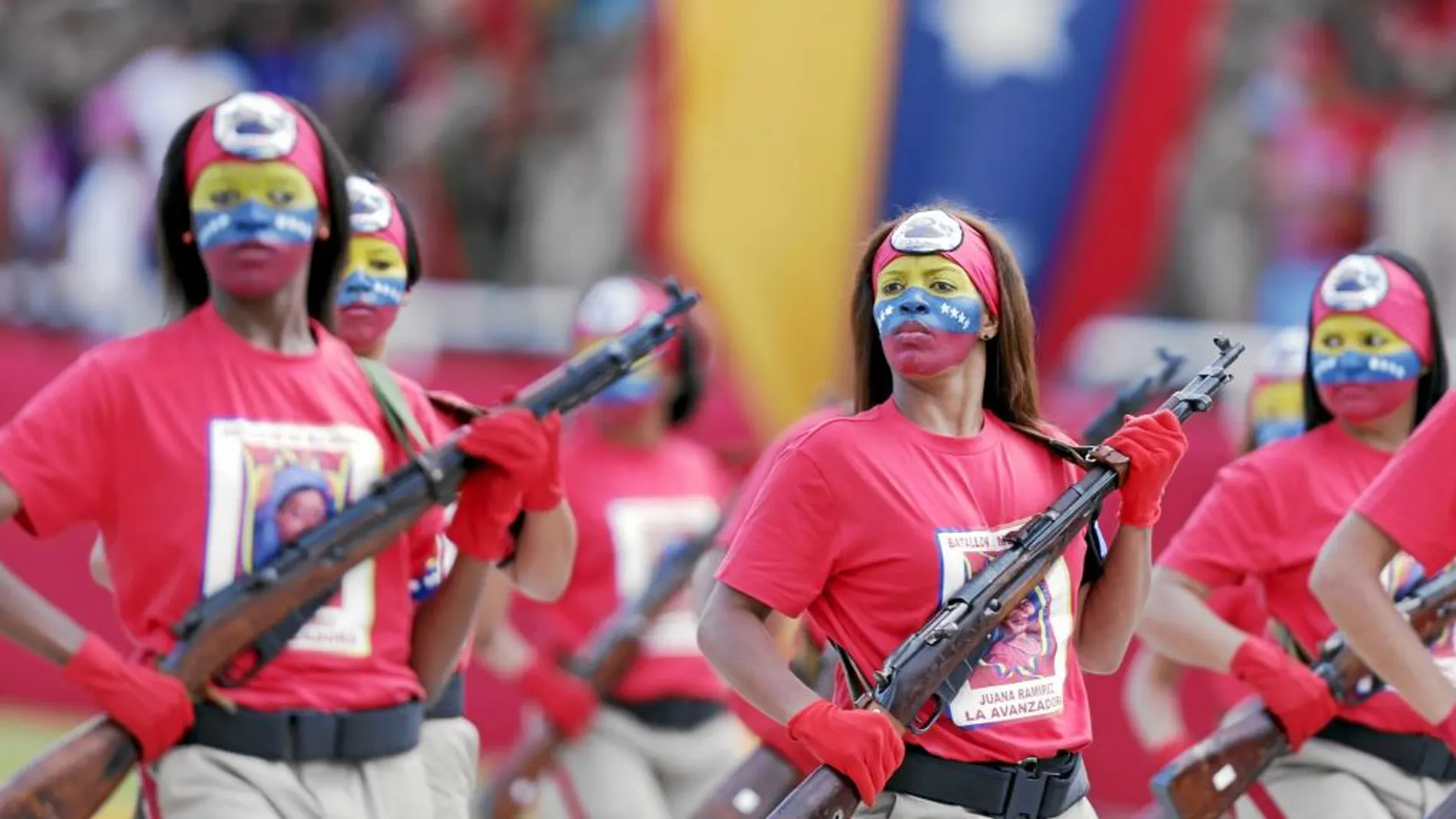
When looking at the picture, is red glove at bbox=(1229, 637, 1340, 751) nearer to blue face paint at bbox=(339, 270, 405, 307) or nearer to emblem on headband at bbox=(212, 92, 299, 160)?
blue face paint at bbox=(339, 270, 405, 307)

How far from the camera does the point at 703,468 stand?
1033 centimetres

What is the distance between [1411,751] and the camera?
7230mm

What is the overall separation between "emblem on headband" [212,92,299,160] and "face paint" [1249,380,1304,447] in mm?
3594

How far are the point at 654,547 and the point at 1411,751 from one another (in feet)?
11.1

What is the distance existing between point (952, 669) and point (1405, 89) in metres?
9.73

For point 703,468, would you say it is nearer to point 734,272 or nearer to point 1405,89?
point 734,272

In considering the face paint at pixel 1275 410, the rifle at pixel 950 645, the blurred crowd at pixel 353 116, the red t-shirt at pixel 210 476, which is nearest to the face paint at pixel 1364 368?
the face paint at pixel 1275 410

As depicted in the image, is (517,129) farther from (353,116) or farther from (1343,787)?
(1343,787)

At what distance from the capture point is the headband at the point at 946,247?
6.11 m

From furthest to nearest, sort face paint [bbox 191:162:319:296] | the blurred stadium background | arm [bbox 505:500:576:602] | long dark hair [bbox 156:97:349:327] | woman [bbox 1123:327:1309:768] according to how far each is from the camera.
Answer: the blurred stadium background
woman [bbox 1123:327:1309:768]
arm [bbox 505:500:576:602]
long dark hair [bbox 156:97:349:327]
face paint [bbox 191:162:319:296]

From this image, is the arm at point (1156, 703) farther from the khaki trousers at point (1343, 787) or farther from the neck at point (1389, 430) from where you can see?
the neck at point (1389, 430)

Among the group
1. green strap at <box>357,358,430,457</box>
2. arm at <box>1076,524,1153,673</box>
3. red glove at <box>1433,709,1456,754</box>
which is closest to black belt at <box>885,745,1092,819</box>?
arm at <box>1076,524,1153,673</box>

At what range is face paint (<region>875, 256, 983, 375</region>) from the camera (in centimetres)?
602

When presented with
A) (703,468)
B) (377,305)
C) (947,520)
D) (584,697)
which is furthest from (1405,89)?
(947,520)
